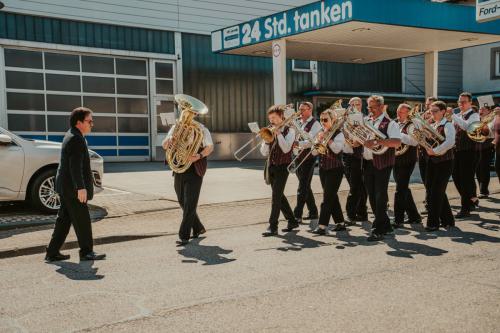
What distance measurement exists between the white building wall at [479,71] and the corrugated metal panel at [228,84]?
10.5m

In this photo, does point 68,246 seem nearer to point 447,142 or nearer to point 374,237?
point 374,237

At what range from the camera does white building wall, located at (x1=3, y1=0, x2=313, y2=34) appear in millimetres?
18172

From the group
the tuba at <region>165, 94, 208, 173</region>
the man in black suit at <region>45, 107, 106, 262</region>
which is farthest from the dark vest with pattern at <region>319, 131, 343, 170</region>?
the man in black suit at <region>45, 107, 106, 262</region>

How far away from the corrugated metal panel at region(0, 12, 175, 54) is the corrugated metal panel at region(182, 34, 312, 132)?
3.94 feet

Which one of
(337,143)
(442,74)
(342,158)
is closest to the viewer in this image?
(337,143)

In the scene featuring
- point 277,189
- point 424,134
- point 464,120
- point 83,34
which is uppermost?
point 83,34

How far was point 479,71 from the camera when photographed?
2845 centimetres

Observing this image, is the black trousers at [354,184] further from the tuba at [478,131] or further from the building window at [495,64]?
the building window at [495,64]

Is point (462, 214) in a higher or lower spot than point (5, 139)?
lower

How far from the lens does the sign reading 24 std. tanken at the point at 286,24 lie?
14273 mm

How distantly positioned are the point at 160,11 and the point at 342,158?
14.4m

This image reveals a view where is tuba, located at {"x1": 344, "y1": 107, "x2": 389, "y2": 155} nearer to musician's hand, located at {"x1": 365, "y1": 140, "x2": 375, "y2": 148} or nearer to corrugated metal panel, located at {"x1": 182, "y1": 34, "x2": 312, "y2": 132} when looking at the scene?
musician's hand, located at {"x1": 365, "y1": 140, "x2": 375, "y2": 148}

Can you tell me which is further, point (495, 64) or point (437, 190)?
point (495, 64)

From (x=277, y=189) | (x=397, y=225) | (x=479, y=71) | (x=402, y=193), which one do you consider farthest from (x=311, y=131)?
(x=479, y=71)
